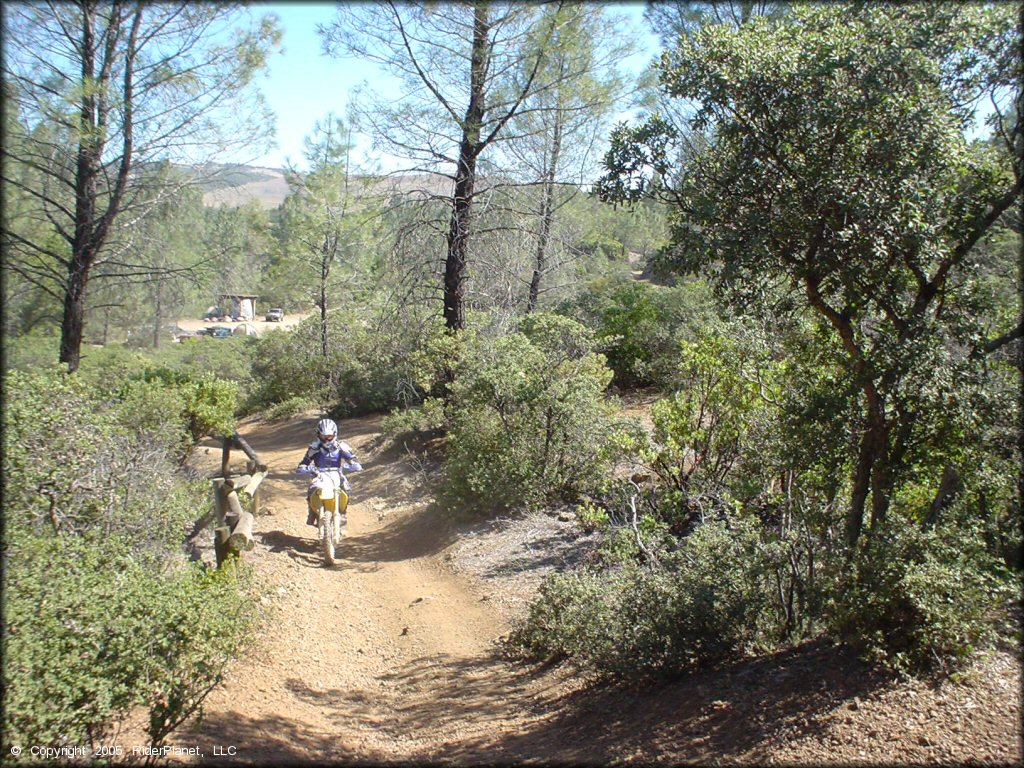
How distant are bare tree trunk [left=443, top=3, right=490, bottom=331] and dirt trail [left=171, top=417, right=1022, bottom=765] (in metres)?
7.01

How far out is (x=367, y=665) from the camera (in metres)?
7.26

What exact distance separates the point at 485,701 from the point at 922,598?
3.44 m

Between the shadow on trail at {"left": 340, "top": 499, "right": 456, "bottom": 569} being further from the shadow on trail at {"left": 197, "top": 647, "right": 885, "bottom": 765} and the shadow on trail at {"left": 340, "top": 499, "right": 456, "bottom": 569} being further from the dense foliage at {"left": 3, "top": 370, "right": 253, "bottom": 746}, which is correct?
the shadow on trail at {"left": 197, "top": 647, "right": 885, "bottom": 765}

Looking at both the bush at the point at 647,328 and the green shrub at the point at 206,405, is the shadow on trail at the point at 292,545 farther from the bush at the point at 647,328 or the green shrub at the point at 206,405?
the bush at the point at 647,328

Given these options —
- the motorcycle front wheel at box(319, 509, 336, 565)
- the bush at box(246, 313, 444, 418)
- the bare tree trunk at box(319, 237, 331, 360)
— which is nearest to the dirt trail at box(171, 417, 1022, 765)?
the motorcycle front wheel at box(319, 509, 336, 565)

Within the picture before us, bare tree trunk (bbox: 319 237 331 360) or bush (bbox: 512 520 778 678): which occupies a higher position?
bare tree trunk (bbox: 319 237 331 360)

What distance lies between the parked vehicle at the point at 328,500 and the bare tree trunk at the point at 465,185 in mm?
5720

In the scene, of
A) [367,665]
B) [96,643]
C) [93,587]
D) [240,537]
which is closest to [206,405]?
[240,537]

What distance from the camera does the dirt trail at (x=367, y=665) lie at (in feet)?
17.8

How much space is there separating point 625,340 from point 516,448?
29.6ft

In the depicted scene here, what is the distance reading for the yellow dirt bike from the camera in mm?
9555

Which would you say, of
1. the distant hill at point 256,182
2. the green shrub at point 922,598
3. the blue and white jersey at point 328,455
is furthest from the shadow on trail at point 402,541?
the green shrub at point 922,598

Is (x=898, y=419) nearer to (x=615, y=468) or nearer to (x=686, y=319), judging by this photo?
(x=615, y=468)

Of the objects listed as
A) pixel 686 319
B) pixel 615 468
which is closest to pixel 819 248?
pixel 615 468
